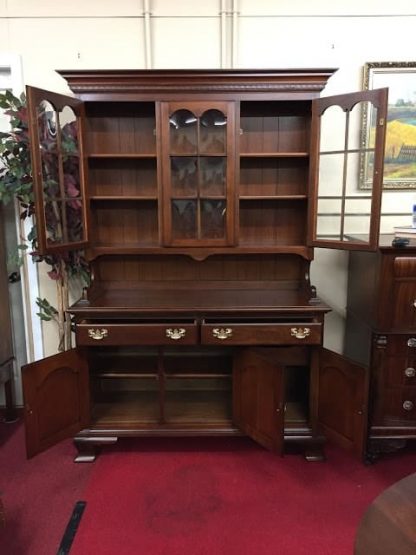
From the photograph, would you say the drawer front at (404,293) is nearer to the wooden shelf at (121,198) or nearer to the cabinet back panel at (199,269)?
the cabinet back panel at (199,269)

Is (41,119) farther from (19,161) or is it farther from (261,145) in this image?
(261,145)

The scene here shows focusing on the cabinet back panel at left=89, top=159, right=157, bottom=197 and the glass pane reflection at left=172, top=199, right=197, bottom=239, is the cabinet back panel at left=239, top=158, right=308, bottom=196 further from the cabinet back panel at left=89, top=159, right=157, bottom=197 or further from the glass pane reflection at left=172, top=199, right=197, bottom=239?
the cabinet back panel at left=89, top=159, right=157, bottom=197

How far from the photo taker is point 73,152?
2.14 m

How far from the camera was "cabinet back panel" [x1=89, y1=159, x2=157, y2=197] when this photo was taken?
2.38 m

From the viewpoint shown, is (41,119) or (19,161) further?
(19,161)

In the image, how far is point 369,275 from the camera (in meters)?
2.16

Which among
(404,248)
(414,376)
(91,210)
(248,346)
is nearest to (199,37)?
(91,210)

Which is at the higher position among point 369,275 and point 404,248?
point 404,248

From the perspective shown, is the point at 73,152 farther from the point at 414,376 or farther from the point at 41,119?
the point at 414,376

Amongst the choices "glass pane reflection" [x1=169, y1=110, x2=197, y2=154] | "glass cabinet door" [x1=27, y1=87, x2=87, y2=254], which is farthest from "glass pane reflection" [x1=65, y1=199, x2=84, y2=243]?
"glass pane reflection" [x1=169, y1=110, x2=197, y2=154]

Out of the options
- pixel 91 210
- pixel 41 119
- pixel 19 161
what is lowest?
pixel 91 210

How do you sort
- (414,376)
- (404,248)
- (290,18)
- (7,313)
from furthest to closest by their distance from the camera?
(7,313) < (290,18) < (414,376) < (404,248)

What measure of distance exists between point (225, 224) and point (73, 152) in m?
0.91

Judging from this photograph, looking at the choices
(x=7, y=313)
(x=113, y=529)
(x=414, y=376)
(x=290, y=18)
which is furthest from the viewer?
(x=7, y=313)
